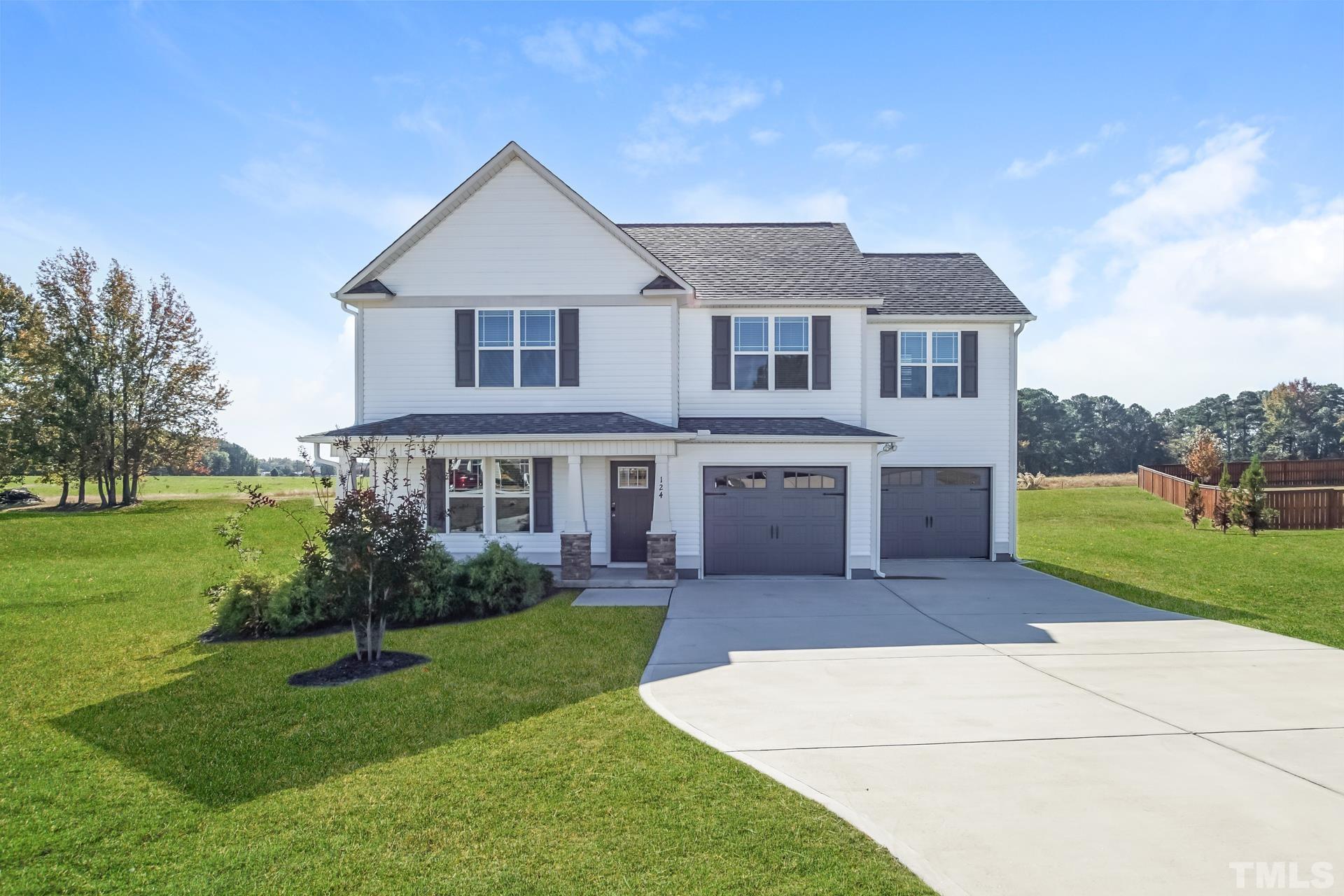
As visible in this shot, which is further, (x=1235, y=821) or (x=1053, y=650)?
(x=1053, y=650)

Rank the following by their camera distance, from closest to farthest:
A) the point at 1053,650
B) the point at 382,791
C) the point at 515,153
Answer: the point at 382,791
the point at 1053,650
the point at 515,153

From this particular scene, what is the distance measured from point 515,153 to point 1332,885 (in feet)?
51.2

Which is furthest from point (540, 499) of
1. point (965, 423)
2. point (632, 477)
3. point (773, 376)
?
point (965, 423)

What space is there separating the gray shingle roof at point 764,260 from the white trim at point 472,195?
1641mm

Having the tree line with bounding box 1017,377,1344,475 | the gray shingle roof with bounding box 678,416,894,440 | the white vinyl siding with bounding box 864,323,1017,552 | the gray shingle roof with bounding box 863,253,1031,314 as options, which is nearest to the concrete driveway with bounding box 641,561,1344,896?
the gray shingle roof with bounding box 678,416,894,440

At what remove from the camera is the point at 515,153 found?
15.1 meters

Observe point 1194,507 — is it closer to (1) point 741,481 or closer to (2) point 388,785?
(1) point 741,481

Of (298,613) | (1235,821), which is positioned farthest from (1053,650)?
(298,613)

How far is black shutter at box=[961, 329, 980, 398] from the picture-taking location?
17.1 meters

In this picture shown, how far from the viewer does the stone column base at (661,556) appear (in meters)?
14.1

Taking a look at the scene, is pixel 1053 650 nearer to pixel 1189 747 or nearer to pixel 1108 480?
pixel 1189 747

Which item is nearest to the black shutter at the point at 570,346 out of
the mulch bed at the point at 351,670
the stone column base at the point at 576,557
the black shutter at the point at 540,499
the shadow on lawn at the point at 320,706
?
the black shutter at the point at 540,499

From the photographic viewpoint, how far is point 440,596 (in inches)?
450

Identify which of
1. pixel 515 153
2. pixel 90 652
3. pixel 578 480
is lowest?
pixel 90 652
